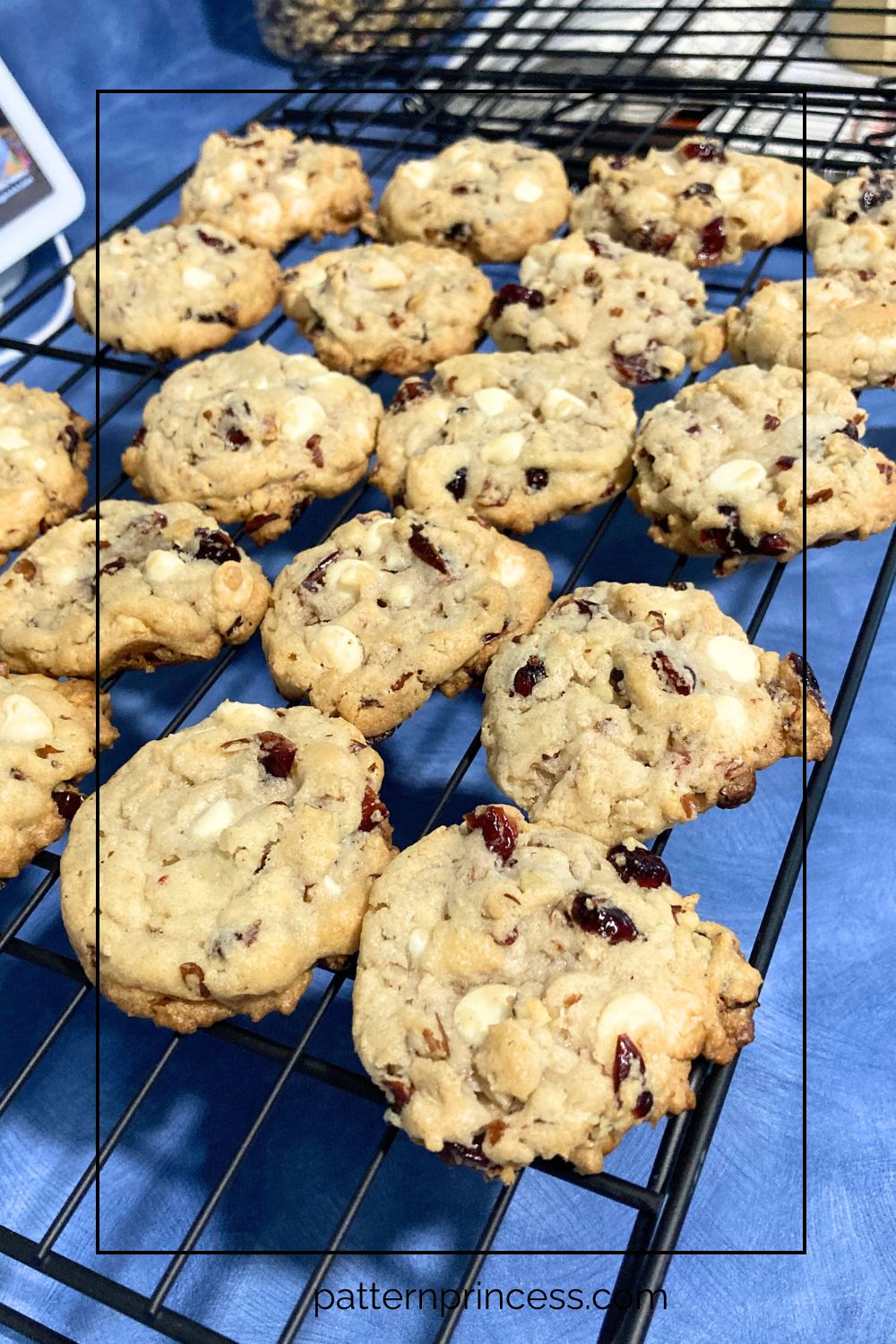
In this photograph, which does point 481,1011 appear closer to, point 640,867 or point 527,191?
point 640,867

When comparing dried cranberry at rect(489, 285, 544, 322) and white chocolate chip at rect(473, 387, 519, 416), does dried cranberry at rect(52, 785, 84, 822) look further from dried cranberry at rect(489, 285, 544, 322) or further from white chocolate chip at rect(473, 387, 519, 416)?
dried cranberry at rect(489, 285, 544, 322)

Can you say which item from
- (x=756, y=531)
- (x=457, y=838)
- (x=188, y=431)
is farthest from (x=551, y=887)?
(x=188, y=431)

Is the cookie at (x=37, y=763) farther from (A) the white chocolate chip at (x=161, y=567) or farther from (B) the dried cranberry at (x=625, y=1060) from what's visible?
(B) the dried cranberry at (x=625, y=1060)

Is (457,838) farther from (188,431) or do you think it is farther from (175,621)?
(188,431)

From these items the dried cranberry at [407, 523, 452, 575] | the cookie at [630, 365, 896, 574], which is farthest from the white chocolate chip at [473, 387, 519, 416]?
the dried cranberry at [407, 523, 452, 575]

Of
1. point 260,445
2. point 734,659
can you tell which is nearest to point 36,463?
point 260,445
